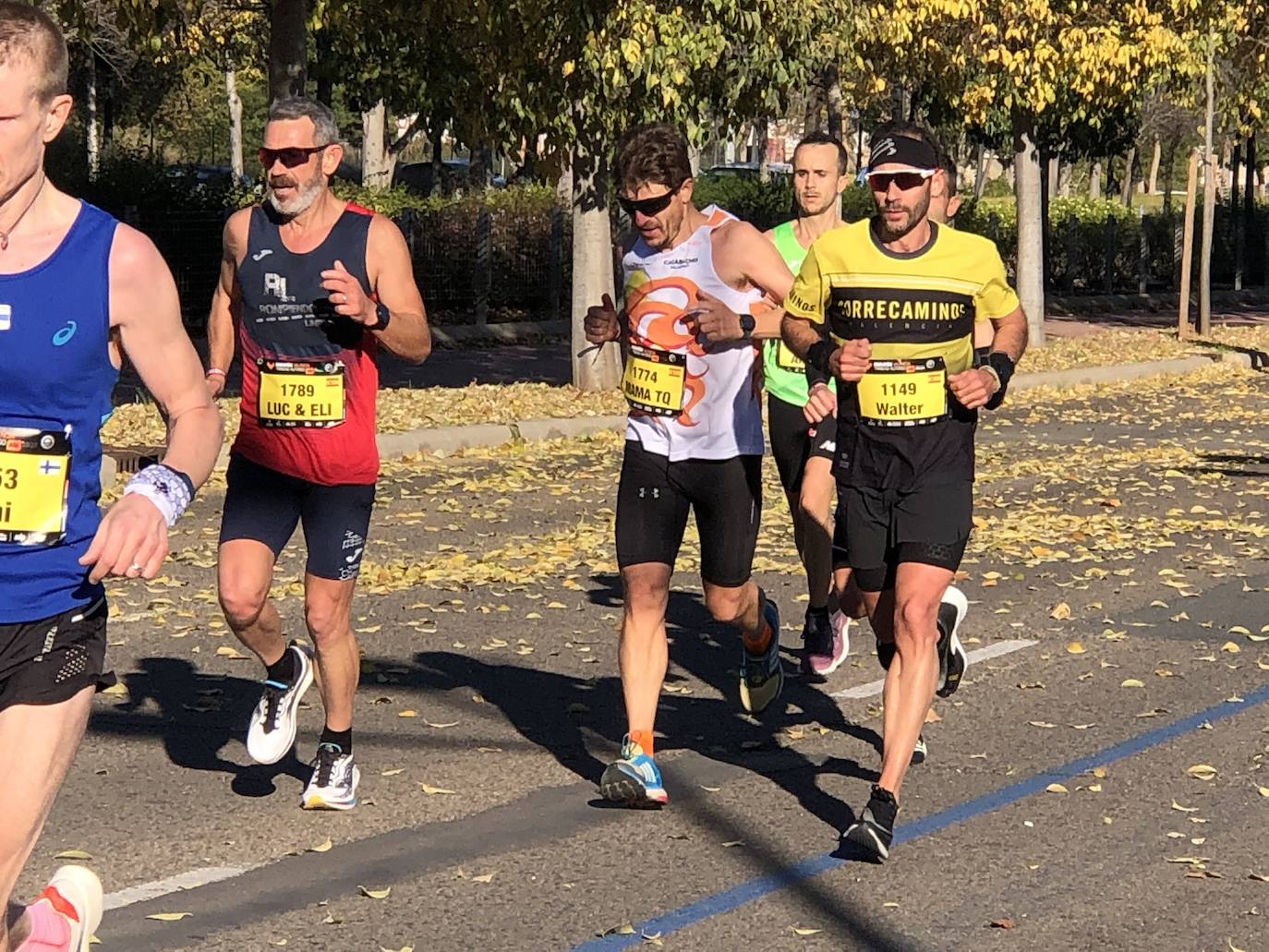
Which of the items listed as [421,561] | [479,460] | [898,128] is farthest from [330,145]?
[479,460]

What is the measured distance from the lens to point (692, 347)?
23.4ft

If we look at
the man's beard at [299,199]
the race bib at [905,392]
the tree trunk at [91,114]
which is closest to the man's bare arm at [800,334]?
the race bib at [905,392]

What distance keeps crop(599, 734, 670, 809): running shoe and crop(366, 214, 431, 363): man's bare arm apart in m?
1.38

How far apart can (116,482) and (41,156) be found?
10.1 m

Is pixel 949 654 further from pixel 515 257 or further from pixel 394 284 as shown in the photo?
pixel 515 257

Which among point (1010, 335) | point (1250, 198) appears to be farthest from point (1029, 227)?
point (1010, 335)

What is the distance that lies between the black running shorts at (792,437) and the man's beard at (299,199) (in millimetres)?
2812

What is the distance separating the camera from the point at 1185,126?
229 ft

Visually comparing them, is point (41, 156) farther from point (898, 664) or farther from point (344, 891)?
point (898, 664)

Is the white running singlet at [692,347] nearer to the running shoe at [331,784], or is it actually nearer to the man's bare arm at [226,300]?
the man's bare arm at [226,300]

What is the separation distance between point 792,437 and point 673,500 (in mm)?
2043

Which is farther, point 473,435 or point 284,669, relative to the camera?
point 473,435

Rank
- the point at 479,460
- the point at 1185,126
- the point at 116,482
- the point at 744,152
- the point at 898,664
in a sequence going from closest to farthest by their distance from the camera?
the point at 898,664, the point at 116,482, the point at 479,460, the point at 1185,126, the point at 744,152

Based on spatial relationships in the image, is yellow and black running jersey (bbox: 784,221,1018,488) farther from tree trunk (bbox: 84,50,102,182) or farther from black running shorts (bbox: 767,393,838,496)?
tree trunk (bbox: 84,50,102,182)
